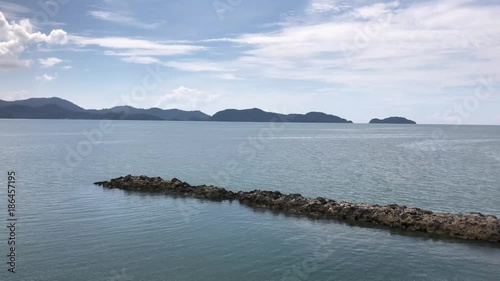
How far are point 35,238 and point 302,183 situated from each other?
40.8 metres

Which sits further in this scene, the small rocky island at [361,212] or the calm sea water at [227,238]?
the small rocky island at [361,212]

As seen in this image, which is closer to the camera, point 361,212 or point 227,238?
point 227,238

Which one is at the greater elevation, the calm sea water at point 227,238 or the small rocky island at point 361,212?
the small rocky island at point 361,212

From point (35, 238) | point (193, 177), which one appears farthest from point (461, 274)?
point (193, 177)

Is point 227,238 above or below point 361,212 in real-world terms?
below

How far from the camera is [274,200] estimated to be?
4669 cm

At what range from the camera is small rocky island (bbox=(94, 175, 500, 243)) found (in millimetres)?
34969

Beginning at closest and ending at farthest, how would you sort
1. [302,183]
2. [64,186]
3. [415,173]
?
[64,186] < [302,183] < [415,173]

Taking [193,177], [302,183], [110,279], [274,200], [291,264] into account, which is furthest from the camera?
[193,177]

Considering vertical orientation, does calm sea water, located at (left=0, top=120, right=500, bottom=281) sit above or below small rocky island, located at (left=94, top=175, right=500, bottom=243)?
below

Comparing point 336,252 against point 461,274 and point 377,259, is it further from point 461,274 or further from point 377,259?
point 461,274

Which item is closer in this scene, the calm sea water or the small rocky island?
the calm sea water

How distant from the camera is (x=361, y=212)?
40625 mm

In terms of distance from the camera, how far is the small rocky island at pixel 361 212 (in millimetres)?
34969
